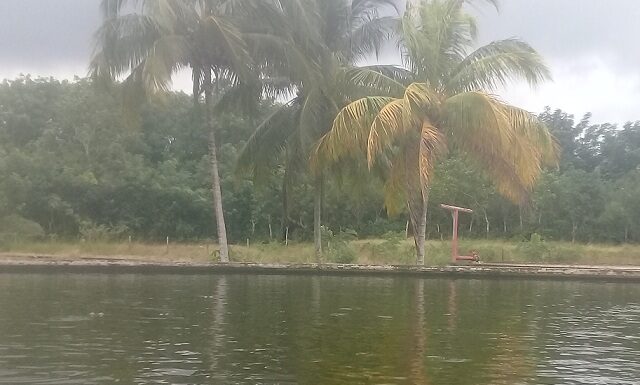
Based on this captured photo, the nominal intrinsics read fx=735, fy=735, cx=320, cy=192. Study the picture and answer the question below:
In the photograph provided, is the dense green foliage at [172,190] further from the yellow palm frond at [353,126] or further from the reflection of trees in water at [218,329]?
the reflection of trees in water at [218,329]

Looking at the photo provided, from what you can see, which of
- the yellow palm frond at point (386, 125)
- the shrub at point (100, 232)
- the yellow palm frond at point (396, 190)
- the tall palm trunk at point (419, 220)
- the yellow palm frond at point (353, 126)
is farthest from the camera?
the shrub at point (100, 232)

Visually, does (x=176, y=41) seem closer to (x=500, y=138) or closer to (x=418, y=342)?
(x=500, y=138)

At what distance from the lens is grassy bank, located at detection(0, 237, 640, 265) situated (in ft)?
69.3

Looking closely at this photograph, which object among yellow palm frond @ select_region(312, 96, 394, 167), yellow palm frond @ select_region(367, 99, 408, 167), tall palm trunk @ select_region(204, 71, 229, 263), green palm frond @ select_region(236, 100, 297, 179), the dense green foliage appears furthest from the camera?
the dense green foliage

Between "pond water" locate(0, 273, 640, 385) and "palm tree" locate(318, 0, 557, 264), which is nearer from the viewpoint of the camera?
"pond water" locate(0, 273, 640, 385)

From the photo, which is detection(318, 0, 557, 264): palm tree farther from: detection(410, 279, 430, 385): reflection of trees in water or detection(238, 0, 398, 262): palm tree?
detection(410, 279, 430, 385): reflection of trees in water

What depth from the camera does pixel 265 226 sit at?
3100 cm

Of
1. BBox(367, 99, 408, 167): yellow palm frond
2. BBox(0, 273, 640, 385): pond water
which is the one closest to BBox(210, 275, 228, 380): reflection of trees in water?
BBox(0, 273, 640, 385): pond water

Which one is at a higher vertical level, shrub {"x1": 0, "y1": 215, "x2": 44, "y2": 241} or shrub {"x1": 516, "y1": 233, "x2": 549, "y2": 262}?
shrub {"x1": 0, "y1": 215, "x2": 44, "y2": 241}

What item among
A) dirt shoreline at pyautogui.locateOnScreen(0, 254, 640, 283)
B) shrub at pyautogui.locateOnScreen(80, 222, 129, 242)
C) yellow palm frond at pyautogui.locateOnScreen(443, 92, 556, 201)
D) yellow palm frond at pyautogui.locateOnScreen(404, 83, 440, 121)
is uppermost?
yellow palm frond at pyautogui.locateOnScreen(404, 83, 440, 121)

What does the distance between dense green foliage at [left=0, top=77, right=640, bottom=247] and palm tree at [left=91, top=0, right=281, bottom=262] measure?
22.1 feet

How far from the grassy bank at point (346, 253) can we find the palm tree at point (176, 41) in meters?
2.25

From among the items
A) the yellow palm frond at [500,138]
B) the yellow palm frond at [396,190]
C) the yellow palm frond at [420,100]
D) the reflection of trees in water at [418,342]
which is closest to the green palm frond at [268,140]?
the yellow palm frond at [396,190]

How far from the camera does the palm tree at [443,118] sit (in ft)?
58.3
